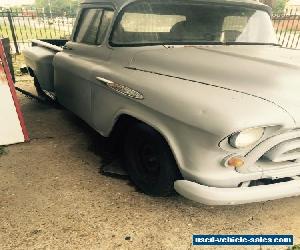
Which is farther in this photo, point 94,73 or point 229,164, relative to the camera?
point 94,73

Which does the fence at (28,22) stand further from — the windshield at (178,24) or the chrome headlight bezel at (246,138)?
the chrome headlight bezel at (246,138)

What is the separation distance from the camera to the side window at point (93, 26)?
3379mm

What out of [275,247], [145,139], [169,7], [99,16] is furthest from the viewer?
[99,16]

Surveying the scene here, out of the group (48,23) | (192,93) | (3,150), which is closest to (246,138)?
(192,93)

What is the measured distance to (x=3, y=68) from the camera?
3.64 meters

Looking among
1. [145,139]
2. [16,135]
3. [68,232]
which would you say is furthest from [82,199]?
[16,135]

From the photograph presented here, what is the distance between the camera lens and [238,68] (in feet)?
8.30

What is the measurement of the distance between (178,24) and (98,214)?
1963 millimetres

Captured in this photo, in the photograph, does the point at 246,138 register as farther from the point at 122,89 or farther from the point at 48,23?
the point at 48,23

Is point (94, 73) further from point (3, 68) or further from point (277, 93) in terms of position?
point (277, 93)

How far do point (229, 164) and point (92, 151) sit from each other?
2.03 meters

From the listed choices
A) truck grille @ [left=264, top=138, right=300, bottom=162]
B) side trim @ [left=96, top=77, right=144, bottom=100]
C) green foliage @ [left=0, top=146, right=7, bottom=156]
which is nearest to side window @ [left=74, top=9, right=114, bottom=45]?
side trim @ [left=96, top=77, right=144, bottom=100]

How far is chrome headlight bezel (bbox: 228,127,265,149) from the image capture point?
204cm

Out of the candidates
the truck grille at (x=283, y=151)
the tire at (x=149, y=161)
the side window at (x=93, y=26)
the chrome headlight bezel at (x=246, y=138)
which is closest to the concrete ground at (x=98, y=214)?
the tire at (x=149, y=161)
